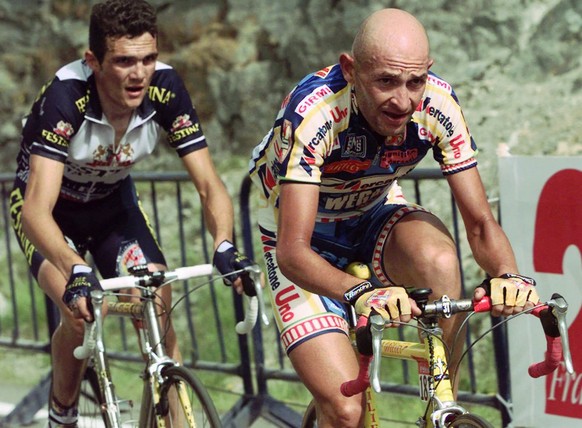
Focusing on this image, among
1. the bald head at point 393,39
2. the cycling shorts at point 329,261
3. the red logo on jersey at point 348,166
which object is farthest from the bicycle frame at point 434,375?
the bald head at point 393,39

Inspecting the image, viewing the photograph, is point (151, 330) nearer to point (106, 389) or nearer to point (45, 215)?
point (106, 389)

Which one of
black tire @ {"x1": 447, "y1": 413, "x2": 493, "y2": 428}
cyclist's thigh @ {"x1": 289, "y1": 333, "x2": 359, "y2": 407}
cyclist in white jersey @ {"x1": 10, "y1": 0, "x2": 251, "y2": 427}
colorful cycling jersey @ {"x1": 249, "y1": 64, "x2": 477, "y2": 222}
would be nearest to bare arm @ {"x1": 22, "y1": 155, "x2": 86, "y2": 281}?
cyclist in white jersey @ {"x1": 10, "y1": 0, "x2": 251, "y2": 427}

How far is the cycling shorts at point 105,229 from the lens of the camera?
5.80m

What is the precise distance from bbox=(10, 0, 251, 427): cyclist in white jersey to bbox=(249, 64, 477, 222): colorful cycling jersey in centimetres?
78

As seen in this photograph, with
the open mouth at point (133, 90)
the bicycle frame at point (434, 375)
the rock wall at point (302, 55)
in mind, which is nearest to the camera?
the bicycle frame at point (434, 375)

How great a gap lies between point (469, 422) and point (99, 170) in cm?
274

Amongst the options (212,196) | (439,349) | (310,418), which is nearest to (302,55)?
(212,196)

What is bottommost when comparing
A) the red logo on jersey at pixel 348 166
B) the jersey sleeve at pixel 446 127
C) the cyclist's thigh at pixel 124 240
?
the cyclist's thigh at pixel 124 240

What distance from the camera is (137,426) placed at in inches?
210

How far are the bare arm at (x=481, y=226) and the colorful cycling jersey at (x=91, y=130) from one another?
1755 millimetres

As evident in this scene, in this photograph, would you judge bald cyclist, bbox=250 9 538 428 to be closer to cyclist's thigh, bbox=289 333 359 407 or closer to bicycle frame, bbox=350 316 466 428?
cyclist's thigh, bbox=289 333 359 407

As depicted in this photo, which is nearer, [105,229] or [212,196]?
[212,196]

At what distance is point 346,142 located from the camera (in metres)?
4.21

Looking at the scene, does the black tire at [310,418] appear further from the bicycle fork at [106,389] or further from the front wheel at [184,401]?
the bicycle fork at [106,389]
